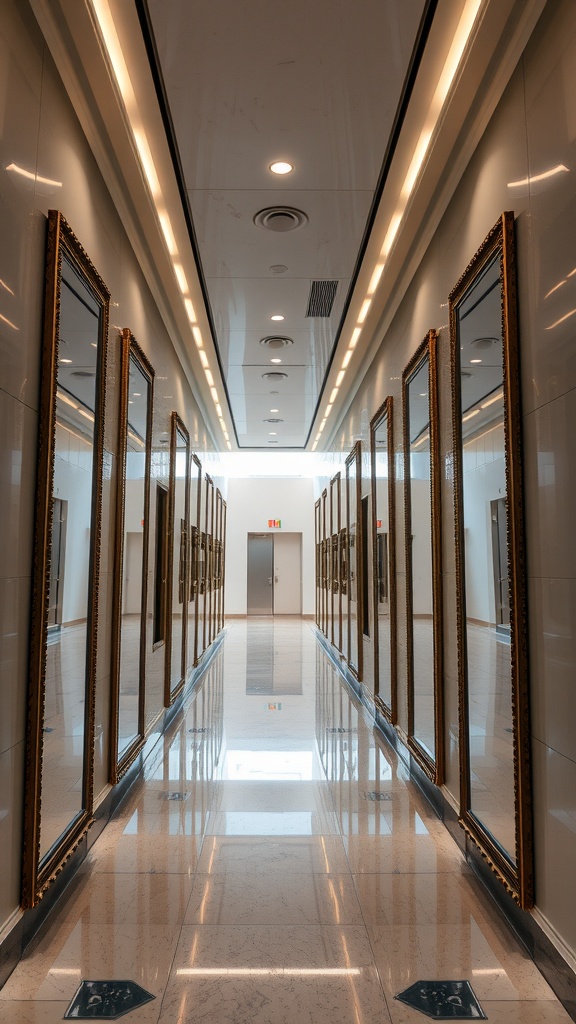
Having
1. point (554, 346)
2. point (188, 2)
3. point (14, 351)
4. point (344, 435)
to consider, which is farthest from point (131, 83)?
point (344, 435)

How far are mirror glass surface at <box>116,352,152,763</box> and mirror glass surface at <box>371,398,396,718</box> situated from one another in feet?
7.41

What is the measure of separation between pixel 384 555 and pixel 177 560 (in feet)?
9.01

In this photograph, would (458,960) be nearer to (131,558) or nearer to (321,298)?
(131,558)

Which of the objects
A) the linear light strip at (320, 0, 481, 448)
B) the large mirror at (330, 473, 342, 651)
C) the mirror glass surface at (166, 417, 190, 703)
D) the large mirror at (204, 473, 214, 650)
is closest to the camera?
the linear light strip at (320, 0, 481, 448)

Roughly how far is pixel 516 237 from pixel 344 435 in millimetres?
8258

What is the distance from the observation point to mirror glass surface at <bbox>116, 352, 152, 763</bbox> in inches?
194

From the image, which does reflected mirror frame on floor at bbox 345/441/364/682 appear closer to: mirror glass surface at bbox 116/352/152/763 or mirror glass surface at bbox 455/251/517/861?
mirror glass surface at bbox 116/352/152/763

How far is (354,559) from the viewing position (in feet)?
32.4

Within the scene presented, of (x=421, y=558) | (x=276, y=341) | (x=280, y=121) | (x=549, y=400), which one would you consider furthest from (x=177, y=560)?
(x=549, y=400)

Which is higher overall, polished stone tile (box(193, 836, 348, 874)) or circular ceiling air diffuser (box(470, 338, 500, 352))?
circular ceiling air diffuser (box(470, 338, 500, 352))

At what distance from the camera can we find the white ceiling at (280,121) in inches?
132

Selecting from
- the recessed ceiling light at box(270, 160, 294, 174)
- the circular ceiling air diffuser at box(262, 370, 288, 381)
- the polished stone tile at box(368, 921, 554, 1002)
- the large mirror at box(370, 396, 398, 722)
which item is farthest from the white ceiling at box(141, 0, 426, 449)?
the polished stone tile at box(368, 921, 554, 1002)

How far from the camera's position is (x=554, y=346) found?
2688mm

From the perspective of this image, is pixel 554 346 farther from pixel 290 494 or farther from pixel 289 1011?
pixel 290 494
